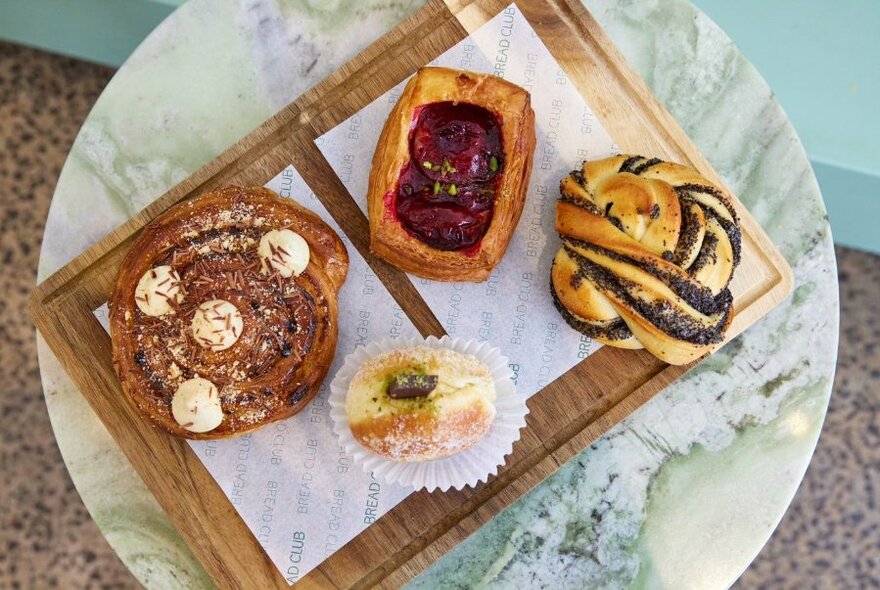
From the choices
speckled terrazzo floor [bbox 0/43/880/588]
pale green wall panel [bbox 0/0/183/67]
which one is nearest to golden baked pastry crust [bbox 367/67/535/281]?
pale green wall panel [bbox 0/0/183/67]

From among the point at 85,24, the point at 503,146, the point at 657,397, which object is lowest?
the point at 657,397

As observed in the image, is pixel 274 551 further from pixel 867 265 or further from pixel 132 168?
pixel 867 265

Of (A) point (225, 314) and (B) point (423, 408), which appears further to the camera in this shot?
(A) point (225, 314)

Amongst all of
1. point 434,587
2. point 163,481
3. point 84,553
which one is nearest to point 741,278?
point 434,587

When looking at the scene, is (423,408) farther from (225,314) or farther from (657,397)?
(657,397)

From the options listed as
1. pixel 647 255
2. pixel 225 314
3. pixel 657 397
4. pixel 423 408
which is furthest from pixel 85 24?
pixel 657 397

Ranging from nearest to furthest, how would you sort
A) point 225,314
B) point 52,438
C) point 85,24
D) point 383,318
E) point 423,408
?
point 423,408, point 225,314, point 383,318, point 85,24, point 52,438
